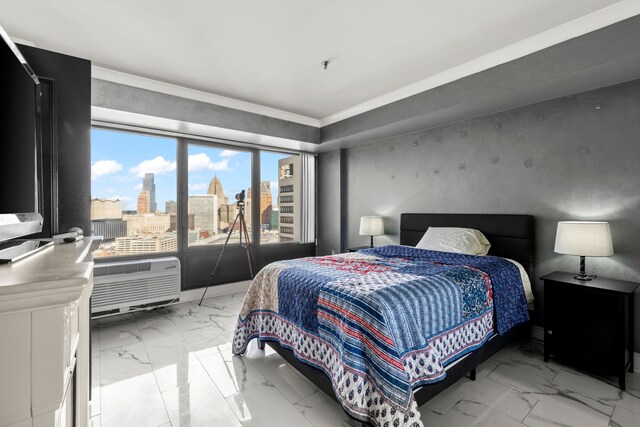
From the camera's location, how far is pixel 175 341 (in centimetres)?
290

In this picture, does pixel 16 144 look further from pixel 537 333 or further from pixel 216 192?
pixel 537 333

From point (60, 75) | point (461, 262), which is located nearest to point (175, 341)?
point (60, 75)

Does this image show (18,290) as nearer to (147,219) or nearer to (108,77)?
(108,77)

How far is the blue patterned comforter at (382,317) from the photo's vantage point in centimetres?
160

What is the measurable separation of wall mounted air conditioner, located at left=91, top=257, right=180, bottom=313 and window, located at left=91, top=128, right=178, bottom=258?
1.33 feet

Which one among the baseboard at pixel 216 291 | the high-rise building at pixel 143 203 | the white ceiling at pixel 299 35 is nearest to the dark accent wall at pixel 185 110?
the white ceiling at pixel 299 35

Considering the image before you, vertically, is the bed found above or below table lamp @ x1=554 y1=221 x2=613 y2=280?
below

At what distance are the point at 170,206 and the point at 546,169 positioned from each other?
433 cm

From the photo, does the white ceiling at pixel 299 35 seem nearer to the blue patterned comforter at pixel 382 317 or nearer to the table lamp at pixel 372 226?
the table lamp at pixel 372 226

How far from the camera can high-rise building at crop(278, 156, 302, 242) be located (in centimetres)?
521

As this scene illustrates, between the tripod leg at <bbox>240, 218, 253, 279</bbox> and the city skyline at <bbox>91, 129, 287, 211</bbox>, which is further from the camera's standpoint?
the tripod leg at <bbox>240, 218, 253, 279</bbox>

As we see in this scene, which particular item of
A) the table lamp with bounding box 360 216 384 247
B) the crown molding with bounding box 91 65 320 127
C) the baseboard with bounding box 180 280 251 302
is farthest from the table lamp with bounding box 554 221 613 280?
the baseboard with bounding box 180 280 251 302

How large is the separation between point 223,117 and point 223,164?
36.1 inches

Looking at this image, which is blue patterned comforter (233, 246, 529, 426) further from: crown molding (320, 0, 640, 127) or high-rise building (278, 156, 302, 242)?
high-rise building (278, 156, 302, 242)
